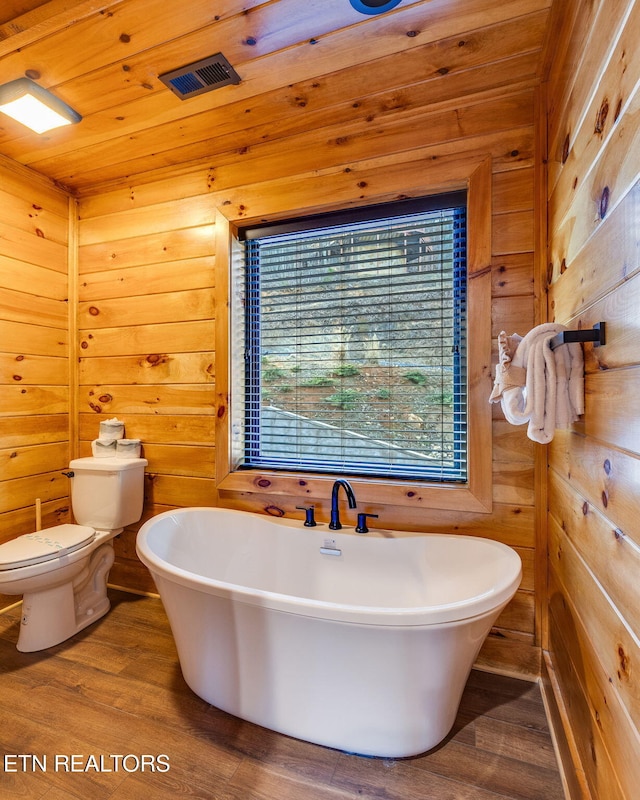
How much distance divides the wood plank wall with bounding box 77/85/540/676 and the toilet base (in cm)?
28

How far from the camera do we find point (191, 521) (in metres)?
2.02

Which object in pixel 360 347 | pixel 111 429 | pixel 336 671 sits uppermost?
pixel 360 347

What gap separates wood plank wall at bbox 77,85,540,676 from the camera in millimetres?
1691

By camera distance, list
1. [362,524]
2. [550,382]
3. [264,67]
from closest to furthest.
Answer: [550,382] < [264,67] < [362,524]

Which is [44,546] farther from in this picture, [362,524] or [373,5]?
[373,5]

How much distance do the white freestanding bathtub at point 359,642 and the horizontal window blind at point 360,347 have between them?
0.44 metres

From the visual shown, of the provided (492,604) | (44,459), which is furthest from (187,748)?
(44,459)

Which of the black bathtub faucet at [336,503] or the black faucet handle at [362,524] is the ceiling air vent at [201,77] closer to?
the black bathtub faucet at [336,503]

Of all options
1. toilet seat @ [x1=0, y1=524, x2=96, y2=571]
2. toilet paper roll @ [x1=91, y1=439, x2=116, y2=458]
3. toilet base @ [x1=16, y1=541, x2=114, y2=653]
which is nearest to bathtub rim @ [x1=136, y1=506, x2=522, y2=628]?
toilet seat @ [x1=0, y1=524, x2=96, y2=571]

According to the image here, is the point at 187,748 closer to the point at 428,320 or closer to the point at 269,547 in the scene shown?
the point at 269,547

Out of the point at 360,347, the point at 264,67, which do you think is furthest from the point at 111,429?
the point at 264,67

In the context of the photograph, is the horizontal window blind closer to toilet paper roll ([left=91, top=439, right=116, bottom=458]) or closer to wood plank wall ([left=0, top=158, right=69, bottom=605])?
toilet paper roll ([left=91, top=439, right=116, bottom=458])

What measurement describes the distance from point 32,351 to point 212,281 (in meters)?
1.20

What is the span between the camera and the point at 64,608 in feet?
6.32
